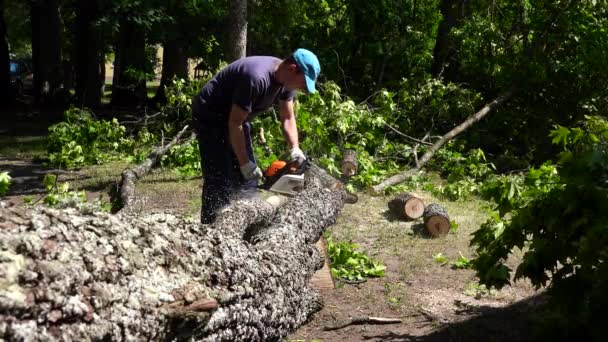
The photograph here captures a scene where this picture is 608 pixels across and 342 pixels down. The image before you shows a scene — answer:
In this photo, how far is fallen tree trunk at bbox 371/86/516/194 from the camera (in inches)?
341

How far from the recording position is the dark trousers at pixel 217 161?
5.21 m

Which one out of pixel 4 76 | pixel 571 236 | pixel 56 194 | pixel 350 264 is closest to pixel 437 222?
pixel 350 264

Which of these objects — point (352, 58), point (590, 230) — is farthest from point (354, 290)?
point (352, 58)

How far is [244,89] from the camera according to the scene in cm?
476

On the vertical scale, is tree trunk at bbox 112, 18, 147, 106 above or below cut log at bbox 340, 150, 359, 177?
above

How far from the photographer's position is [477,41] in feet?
36.5

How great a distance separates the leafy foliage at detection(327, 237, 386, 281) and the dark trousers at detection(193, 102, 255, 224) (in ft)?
3.54

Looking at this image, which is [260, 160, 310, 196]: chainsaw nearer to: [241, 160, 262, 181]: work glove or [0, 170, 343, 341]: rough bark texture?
[241, 160, 262, 181]: work glove

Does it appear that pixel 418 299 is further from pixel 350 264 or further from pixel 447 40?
pixel 447 40

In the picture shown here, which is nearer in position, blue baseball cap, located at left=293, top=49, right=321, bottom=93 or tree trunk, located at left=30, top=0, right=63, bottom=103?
blue baseball cap, located at left=293, top=49, right=321, bottom=93

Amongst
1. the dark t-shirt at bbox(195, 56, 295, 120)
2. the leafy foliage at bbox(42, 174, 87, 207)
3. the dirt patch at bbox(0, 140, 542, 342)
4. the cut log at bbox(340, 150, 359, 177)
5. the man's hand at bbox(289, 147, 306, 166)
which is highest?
the dark t-shirt at bbox(195, 56, 295, 120)

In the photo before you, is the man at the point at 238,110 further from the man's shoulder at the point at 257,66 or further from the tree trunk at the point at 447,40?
the tree trunk at the point at 447,40

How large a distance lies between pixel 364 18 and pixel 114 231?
1112 cm

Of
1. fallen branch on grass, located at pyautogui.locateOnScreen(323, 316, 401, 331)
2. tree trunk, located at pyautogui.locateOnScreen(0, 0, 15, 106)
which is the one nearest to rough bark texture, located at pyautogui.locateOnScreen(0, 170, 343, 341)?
fallen branch on grass, located at pyautogui.locateOnScreen(323, 316, 401, 331)
